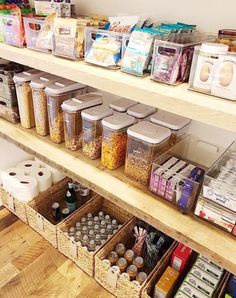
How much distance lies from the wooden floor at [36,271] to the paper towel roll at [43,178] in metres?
0.27

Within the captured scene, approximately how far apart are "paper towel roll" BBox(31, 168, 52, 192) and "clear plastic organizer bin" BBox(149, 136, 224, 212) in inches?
34.8

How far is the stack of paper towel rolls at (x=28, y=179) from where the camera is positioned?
1.64 meters

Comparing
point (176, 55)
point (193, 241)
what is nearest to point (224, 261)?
point (193, 241)

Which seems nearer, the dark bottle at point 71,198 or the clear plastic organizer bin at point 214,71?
the clear plastic organizer bin at point 214,71

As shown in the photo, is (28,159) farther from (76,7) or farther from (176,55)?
(176,55)

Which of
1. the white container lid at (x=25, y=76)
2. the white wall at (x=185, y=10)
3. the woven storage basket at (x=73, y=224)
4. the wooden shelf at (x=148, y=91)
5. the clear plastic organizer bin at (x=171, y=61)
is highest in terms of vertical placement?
the white wall at (x=185, y=10)

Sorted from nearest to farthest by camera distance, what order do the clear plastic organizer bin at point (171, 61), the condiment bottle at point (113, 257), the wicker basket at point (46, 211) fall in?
the clear plastic organizer bin at point (171, 61) → the condiment bottle at point (113, 257) → the wicker basket at point (46, 211)

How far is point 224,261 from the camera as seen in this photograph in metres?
0.80

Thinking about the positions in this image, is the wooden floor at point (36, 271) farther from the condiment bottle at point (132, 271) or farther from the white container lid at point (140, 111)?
the white container lid at point (140, 111)

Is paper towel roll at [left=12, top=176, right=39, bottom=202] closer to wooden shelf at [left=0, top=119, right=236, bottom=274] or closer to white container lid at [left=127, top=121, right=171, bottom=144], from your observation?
wooden shelf at [left=0, top=119, right=236, bottom=274]

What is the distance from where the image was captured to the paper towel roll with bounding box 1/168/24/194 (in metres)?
1.69

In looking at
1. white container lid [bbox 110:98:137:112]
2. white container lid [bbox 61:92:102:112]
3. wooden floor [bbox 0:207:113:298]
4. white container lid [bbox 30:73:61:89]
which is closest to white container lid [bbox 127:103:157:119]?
white container lid [bbox 110:98:137:112]

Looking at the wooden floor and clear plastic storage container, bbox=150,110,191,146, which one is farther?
the wooden floor

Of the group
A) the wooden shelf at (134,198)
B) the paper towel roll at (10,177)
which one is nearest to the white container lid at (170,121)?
the wooden shelf at (134,198)
